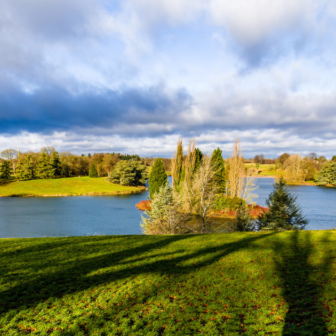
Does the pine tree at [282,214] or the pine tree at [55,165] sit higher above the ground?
the pine tree at [55,165]

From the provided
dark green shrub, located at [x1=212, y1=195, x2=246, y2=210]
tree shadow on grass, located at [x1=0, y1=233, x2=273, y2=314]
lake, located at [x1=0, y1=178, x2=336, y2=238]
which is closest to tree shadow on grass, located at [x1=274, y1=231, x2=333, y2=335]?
tree shadow on grass, located at [x1=0, y1=233, x2=273, y2=314]

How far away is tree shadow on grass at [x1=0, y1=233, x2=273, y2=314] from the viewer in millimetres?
6316

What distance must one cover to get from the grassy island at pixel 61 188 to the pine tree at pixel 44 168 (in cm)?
547

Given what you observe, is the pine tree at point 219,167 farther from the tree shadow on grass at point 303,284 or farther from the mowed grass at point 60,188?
the mowed grass at point 60,188

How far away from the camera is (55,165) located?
250ft

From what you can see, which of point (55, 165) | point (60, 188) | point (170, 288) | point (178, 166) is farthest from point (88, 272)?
point (55, 165)

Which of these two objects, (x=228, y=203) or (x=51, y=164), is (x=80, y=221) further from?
(x=51, y=164)

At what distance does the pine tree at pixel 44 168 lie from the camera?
72700 mm

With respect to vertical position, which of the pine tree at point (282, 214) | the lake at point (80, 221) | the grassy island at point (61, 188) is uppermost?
the pine tree at point (282, 214)

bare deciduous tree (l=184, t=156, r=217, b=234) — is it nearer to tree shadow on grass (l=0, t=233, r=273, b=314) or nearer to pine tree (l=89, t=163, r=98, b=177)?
tree shadow on grass (l=0, t=233, r=273, b=314)


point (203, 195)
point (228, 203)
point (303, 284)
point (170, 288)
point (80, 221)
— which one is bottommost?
point (80, 221)

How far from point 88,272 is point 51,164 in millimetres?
76690

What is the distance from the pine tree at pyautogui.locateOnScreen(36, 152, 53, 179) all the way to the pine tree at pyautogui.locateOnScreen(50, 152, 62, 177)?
0.93 m

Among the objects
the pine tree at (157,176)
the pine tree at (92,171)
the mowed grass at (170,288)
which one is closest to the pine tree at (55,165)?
the pine tree at (92,171)
